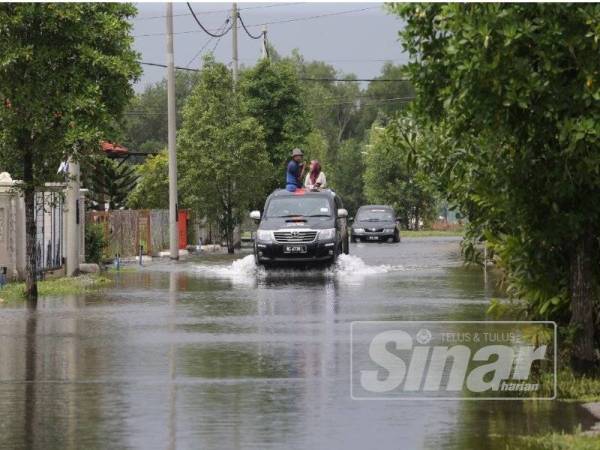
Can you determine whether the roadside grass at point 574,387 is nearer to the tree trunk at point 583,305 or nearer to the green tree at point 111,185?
the tree trunk at point 583,305

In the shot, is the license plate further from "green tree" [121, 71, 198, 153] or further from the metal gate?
"green tree" [121, 71, 198, 153]

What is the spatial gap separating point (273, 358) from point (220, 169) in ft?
119

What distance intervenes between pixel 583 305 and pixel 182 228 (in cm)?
3654

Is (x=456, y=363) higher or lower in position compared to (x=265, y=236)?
lower

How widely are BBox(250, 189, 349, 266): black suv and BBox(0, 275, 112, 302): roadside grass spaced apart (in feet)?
12.3

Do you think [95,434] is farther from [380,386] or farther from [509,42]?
[509,42]

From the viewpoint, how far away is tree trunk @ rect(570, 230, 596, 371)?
1317 centimetres

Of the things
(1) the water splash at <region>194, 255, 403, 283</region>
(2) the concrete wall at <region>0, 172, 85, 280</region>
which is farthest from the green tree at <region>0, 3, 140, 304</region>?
(1) the water splash at <region>194, 255, 403, 283</region>

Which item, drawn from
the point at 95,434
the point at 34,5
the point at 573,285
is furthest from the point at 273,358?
the point at 34,5

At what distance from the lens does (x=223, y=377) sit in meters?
13.6

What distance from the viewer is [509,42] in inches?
452

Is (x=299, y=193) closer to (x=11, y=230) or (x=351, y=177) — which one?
(x=11, y=230)

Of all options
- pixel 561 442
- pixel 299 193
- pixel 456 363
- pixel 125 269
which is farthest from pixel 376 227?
pixel 561 442

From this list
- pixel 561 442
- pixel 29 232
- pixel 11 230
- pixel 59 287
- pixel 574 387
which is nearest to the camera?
pixel 561 442
